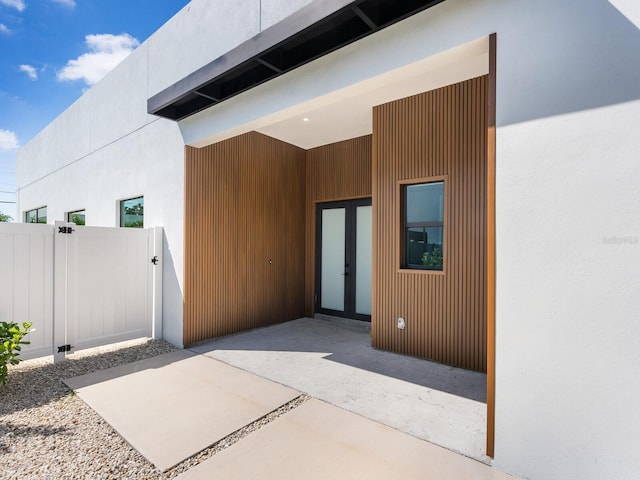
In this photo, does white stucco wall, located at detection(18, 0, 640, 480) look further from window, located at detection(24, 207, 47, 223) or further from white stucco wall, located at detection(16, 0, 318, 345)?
window, located at detection(24, 207, 47, 223)

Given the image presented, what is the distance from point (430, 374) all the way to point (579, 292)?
7.36 ft

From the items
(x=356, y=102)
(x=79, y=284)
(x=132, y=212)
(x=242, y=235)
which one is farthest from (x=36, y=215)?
(x=356, y=102)

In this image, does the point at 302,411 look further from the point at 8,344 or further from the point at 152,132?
the point at 152,132

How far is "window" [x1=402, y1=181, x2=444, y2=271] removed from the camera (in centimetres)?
412

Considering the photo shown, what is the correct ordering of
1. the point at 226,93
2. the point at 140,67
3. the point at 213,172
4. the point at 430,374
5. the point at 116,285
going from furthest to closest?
the point at 140,67 → the point at 213,172 → the point at 116,285 → the point at 226,93 → the point at 430,374

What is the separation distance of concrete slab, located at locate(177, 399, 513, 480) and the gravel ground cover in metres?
0.18

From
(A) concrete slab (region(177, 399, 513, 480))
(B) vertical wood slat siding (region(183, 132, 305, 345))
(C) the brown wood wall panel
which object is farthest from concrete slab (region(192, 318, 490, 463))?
(C) the brown wood wall panel

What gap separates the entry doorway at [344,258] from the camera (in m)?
5.79

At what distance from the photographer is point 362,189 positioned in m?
5.78

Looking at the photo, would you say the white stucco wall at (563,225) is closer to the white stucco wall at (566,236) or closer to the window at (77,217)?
the white stucco wall at (566,236)

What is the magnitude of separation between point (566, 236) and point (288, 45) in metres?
2.86

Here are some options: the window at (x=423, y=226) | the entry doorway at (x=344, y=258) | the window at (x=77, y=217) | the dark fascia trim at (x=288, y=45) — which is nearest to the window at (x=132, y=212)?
the dark fascia trim at (x=288, y=45)

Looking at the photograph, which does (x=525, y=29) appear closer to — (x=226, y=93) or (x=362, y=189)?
(x=226, y=93)

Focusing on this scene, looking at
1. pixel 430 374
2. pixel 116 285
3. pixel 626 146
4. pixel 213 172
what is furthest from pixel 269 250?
pixel 626 146
